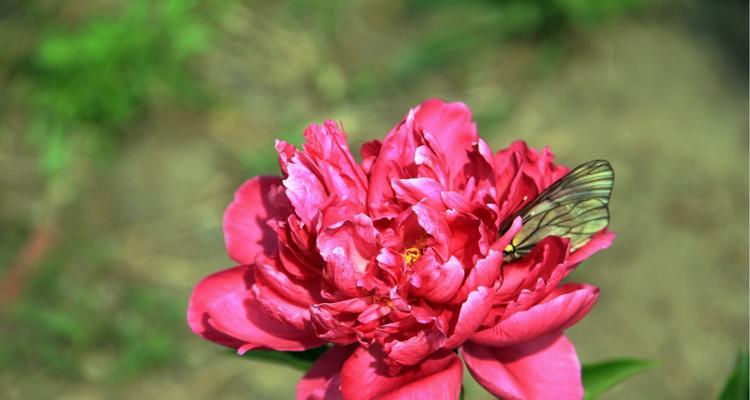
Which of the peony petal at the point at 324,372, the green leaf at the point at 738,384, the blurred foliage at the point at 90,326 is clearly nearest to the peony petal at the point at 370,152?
the peony petal at the point at 324,372

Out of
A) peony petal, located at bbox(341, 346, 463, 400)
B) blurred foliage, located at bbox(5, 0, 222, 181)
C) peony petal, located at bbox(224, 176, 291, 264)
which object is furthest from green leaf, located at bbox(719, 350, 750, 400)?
blurred foliage, located at bbox(5, 0, 222, 181)

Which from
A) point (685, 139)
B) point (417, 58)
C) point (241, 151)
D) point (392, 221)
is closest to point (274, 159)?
point (241, 151)

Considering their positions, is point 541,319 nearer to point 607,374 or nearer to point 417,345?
point 417,345

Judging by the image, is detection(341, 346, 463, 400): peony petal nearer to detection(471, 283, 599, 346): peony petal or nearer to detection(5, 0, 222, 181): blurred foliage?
detection(471, 283, 599, 346): peony petal

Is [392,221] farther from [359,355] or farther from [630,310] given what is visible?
[630,310]

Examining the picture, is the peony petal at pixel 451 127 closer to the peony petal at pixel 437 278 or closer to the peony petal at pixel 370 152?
the peony petal at pixel 370 152

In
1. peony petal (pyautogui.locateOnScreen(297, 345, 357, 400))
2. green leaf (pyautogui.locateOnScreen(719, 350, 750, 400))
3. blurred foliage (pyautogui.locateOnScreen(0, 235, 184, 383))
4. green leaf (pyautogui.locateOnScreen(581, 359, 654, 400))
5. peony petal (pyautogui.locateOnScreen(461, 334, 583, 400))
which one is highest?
peony petal (pyautogui.locateOnScreen(297, 345, 357, 400))
